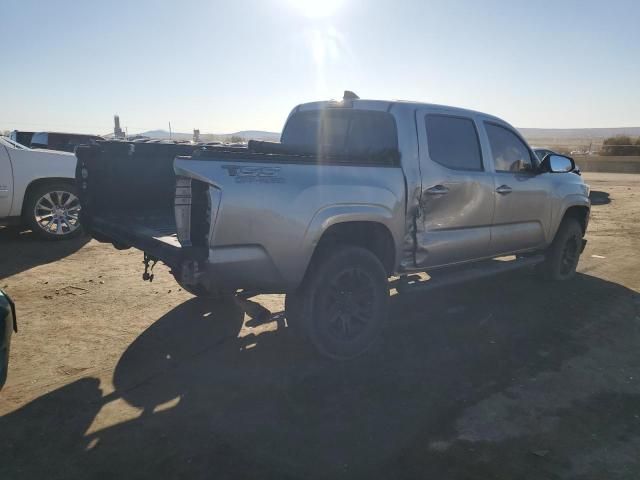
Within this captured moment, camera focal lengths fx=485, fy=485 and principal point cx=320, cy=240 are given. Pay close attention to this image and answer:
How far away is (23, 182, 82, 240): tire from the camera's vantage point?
24.2 ft

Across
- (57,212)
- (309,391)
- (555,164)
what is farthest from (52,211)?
(555,164)

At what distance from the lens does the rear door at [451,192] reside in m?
4.24

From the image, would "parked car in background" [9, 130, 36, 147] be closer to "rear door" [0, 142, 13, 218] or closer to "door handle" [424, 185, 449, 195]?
"rear door" [0, 142, 13, 218]

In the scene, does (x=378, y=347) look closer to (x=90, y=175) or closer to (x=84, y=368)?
(x=84, y=368)

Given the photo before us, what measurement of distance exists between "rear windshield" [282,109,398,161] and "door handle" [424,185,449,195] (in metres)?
0.47

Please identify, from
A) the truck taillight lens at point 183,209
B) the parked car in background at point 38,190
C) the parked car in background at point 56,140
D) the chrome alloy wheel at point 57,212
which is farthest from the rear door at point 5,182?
the truck taillight lens at point 183,209

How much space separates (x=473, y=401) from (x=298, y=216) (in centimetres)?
171

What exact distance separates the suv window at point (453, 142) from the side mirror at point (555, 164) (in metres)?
1.08

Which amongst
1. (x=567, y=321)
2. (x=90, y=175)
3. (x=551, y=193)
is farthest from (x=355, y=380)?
(x=551, y=193)

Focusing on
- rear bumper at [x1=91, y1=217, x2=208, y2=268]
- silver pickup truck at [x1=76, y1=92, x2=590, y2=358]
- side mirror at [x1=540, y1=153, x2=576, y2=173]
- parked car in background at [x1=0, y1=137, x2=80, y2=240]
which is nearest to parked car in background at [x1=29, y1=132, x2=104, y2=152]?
parked car in background at [x1=0, y1=137, x2=80, y2=240]

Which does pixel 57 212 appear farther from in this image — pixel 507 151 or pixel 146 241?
pixel 507 151

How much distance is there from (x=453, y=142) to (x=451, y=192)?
525mm

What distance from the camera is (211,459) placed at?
259 cm

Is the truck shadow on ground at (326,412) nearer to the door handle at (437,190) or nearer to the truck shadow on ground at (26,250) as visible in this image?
the door handle at (437,190)
